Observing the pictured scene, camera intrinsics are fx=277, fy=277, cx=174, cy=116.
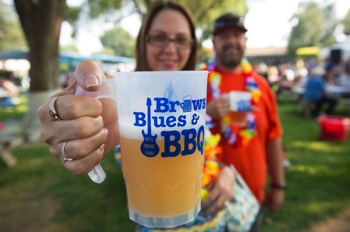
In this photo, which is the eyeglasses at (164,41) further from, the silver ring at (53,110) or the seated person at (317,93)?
the seated person at (317,93)

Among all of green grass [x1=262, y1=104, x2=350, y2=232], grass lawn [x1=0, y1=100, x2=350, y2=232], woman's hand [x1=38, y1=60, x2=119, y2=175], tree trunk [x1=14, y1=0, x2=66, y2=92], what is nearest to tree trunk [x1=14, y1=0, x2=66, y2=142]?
tree trunk [x1=14, y1=0, x2=66, y2=92]

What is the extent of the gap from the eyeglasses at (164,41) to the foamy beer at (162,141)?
33.6 inches

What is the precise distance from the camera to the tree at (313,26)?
6228cm

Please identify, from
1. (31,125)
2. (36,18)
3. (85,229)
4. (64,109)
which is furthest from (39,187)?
(36,18)

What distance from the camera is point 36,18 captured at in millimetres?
7488

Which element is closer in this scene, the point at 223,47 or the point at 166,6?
the point at 166,6

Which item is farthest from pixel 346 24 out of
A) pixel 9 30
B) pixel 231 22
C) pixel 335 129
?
pixel 231 22

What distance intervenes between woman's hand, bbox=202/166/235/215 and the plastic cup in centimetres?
38

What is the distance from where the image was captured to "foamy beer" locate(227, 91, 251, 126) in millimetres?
1849

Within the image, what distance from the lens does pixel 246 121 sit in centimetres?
212

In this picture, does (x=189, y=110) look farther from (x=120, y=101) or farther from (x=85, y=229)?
(x=85, y=229)

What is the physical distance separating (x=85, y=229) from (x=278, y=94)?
1201 centimetres

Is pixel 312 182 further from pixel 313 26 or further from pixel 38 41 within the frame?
pixel 313 26

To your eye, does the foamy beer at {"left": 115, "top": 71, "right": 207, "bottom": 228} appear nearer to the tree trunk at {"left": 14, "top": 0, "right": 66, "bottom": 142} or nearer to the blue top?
the tree trunk at {"left": 14, "top": 0, "right": 66, "bottom": 142}
